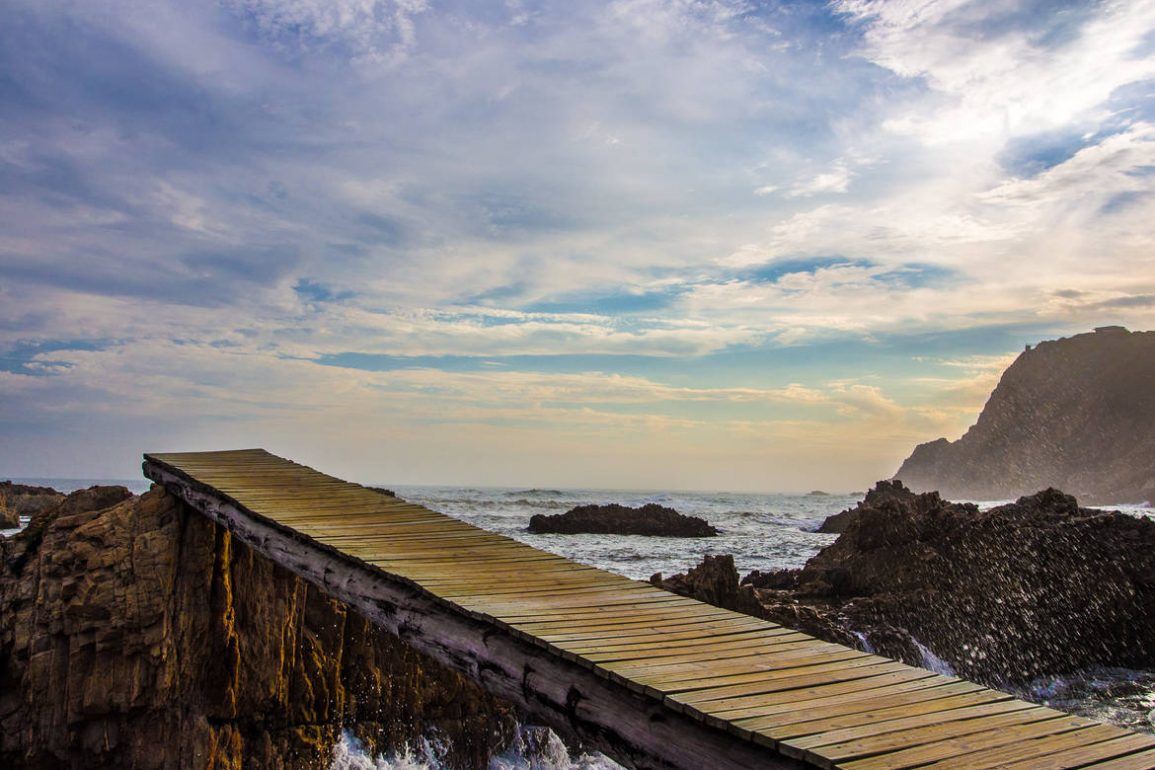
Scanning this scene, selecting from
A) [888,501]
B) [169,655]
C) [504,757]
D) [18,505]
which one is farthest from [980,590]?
[18,505]

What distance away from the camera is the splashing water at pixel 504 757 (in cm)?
770

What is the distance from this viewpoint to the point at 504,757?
8516mm

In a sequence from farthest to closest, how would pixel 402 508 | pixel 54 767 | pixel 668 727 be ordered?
pixel 402 508, pixel 54 767, pixel 668 727

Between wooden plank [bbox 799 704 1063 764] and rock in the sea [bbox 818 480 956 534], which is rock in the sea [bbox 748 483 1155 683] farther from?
wooden plank [bbox 799 704 1063 764]

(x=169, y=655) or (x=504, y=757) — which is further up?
(x=169, y=655)

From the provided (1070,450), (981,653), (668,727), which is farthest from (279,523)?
(1070,450)

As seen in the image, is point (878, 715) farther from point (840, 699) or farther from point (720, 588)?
point (720, 588)

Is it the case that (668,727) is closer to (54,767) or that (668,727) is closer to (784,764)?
(784,764)

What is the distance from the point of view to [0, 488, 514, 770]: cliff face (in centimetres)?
690

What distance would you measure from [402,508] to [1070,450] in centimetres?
10157

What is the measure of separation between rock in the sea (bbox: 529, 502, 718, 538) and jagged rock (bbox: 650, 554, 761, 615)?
19.1 meters

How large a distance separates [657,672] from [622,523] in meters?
26.2

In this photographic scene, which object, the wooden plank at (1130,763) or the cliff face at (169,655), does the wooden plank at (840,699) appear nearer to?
the wooden plank at (1130,763)

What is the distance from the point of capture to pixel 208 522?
7.75 metres
